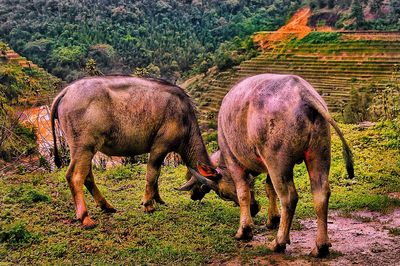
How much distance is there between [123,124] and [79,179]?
120 centimetres

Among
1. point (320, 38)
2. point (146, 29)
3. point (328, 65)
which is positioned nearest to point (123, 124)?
point (328, 65)

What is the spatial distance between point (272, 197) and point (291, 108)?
243 centimetres

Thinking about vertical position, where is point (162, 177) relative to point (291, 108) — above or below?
below

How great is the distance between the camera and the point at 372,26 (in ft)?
279

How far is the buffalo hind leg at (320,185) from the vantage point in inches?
237

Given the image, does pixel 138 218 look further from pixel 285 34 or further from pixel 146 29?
Result: pixel 146 29

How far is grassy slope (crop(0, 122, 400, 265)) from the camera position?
22.1 feet

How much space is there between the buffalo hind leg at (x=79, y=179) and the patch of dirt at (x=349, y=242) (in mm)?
2750

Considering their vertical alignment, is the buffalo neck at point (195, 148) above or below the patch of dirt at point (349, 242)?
above

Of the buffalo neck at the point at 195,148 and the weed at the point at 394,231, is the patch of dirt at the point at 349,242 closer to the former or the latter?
the weed at the point at 394,231

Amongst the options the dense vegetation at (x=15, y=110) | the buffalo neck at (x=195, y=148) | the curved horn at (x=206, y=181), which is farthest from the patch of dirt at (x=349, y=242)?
the dense vegetation at (x=15, y=110)

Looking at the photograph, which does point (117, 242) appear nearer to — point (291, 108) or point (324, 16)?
point (291, 108)

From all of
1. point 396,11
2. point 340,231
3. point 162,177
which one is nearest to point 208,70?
point 396,11

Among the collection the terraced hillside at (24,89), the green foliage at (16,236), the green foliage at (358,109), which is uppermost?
the green foliage at (16,236)
